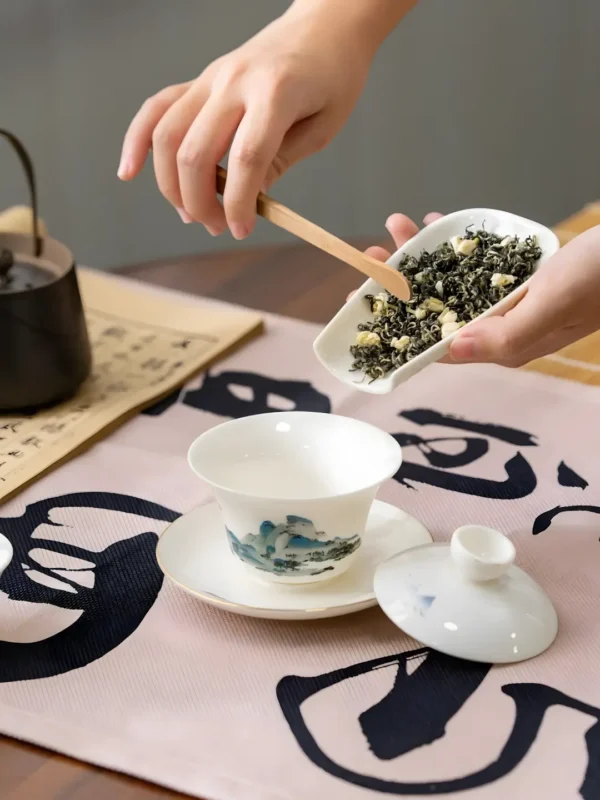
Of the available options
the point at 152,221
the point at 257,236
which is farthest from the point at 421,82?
the point at 152,221

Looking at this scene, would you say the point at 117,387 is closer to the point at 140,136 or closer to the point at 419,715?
the point at 140,136

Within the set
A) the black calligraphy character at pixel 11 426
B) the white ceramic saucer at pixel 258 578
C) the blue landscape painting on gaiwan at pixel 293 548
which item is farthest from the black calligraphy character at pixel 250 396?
the blue landscape painting on gaiwan at pixel 293 548

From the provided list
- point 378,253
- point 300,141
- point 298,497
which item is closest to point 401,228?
point 378,253

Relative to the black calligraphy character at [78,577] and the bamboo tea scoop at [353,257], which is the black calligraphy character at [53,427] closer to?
the black calligraphy character at [78,577]

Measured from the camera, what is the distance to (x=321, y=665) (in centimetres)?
84

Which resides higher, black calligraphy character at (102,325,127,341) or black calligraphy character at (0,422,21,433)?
black calligraphy character at (102,325,127,341)

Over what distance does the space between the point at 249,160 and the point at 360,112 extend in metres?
1.95

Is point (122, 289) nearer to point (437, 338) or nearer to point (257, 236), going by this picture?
point (437, 338)

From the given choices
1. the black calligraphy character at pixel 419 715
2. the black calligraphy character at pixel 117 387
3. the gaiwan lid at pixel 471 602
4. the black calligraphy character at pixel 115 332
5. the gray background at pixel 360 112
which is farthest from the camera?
the gray background at pixel 360 112

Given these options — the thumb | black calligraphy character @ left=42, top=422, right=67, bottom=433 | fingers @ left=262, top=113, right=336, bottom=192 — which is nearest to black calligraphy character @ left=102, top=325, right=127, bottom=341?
black calligraphy character @ left=42, top=422, right=67, bottom=433

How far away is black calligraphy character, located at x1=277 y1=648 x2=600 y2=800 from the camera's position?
72cm

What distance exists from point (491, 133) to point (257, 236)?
74 centimetres

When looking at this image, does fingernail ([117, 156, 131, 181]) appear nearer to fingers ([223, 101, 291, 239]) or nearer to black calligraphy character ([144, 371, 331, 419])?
fingers ([223, 101, 291, 239])

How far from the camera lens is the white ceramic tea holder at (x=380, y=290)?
3.16 ft
